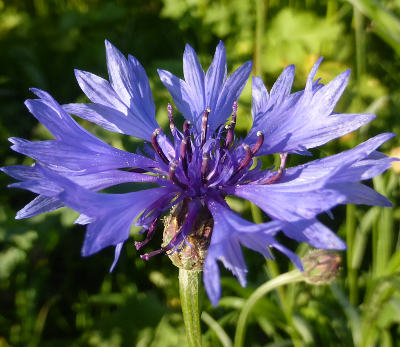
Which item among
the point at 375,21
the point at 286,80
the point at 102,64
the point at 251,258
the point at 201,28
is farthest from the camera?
the point at 102,64

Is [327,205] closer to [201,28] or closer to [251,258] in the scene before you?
[251,258]

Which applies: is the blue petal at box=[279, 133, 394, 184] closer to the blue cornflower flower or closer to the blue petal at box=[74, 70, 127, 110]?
the blue cornflower flower

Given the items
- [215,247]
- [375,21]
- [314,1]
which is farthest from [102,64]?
[215,247]

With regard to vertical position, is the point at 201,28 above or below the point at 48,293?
above

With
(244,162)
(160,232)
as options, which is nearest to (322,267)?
(244,162)

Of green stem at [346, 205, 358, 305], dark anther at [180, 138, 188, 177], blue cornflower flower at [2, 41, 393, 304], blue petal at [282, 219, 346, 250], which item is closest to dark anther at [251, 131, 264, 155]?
blue cornflower flower at [2, 41, 393, 304]
